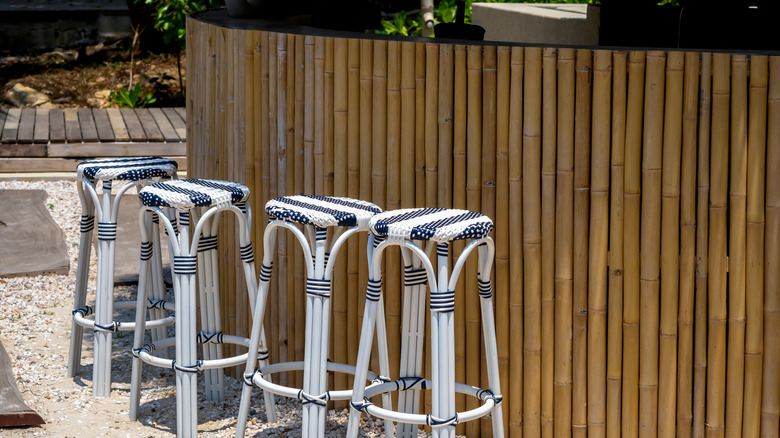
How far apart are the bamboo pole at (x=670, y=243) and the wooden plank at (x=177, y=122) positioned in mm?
5853

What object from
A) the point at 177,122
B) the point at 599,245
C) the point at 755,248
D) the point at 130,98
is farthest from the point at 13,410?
the point at 130,98

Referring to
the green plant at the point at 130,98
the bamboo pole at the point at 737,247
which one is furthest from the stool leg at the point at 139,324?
the green plant at the point at 130,98

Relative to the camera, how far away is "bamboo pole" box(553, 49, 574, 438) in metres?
3.33

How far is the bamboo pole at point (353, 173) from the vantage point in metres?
3.71

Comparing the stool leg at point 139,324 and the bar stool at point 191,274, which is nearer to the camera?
the bar stool at point 191,274

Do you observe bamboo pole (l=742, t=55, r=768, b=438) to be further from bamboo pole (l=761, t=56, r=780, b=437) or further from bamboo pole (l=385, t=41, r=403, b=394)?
bamboo pole (l=385, t=41, r=403, b=394)

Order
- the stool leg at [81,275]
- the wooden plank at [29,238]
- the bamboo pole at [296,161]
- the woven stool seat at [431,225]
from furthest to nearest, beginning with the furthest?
the wooden plank at [29,238] < the stool leg at [81,275] < the bamboo pole at [296,161] < the woven stool seat at [431,225]

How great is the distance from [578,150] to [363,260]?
3.19 ft

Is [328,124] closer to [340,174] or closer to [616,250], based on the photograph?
[340,174]

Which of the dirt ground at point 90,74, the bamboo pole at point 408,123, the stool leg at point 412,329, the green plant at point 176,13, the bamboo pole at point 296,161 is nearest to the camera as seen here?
the stool leg at point 412,329

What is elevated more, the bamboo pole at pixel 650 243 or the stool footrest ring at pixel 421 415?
the bamboo pole at pixel 650 243

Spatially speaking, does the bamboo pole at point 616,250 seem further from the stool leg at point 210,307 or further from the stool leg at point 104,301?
the stool leg at point 104,301

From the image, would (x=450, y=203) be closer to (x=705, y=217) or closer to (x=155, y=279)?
(x=705, y=217)

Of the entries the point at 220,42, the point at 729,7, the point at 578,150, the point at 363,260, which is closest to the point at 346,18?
the point at 220,42
